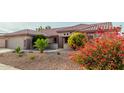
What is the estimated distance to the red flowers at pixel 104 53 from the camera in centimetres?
532

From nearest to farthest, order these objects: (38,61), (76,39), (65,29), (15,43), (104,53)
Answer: (104,53) < (15,43) < (65,29) < (76,39) < (38,61)

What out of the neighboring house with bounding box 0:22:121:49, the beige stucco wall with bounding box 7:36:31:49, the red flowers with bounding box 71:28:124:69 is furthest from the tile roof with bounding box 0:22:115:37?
the red flowers with bounding box 71:28:124:69

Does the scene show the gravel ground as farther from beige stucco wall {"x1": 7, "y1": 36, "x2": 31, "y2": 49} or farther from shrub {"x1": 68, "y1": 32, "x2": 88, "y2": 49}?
beige stucco wall {"x1": 7, "y1": 36, "x2": 31, "y2": 49}

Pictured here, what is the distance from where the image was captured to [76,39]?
7.16m

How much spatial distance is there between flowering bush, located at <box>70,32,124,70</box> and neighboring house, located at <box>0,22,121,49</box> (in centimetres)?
62

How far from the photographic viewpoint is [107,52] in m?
5.36

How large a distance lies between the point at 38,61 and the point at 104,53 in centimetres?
283

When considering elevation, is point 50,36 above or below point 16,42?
above

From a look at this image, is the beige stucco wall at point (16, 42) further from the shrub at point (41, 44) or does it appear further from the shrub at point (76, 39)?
the shrub at point (76, 39)

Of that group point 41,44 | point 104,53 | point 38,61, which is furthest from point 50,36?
point 104,53

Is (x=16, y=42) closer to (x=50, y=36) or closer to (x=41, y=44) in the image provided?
(x=41, y=44)

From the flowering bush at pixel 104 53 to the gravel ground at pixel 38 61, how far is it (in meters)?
1.32
